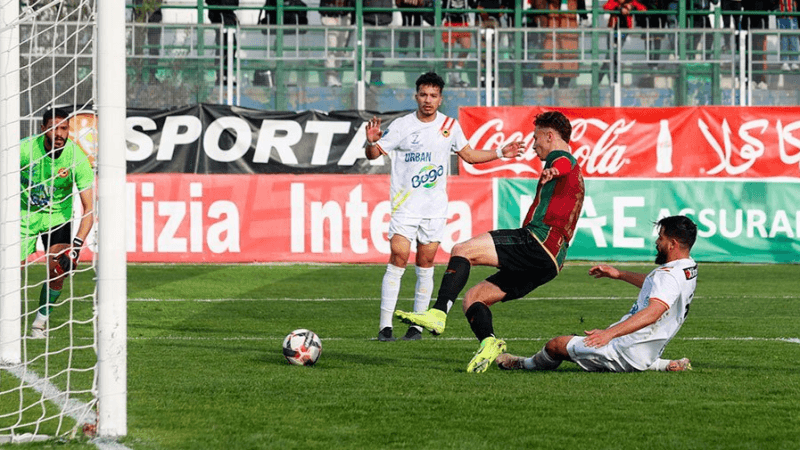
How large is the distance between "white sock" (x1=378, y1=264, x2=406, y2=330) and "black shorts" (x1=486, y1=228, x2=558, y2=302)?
161cm

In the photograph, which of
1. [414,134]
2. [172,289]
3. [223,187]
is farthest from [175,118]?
[414,134]

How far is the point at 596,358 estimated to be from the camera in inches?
288

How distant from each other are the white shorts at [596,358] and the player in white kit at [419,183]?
7.85ft

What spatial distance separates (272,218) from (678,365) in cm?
1126

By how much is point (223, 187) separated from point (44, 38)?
3238mm

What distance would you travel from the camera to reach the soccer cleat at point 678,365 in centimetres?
750

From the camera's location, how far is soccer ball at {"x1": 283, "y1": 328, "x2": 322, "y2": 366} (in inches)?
307

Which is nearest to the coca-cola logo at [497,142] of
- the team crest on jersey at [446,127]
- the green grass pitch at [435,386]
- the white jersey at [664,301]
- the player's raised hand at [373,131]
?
the green grass pitch at [435,386]

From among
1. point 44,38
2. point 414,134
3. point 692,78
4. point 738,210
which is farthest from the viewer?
point 692,78

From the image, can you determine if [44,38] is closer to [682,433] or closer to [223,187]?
[223,187]

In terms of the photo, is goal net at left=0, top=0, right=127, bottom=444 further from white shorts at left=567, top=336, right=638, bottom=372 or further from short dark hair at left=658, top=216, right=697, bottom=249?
short dark hair at left=658, top=216, right=697, bottom=249

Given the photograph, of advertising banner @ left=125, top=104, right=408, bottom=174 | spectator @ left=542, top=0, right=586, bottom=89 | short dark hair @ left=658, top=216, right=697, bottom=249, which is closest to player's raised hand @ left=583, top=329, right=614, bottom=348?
short dark hair @ left=658, top=216, right=697, bottom=249

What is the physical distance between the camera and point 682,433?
5.46m

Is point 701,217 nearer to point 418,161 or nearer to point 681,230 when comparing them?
point 418,161
